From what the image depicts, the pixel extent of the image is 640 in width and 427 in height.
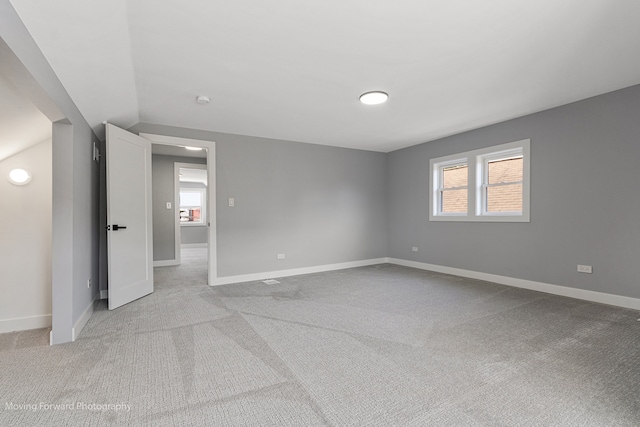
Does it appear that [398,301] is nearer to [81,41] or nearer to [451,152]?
[451,152]

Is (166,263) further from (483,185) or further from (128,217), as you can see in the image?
(483,185)

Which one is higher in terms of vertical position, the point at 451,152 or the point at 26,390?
the point at 451,152

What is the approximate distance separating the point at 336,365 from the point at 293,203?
135 inches

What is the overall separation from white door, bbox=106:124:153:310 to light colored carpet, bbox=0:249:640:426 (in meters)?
0.31

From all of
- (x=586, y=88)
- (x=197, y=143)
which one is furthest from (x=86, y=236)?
(x=586, y=88)

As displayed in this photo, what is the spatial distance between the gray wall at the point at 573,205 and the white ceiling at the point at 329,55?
288 mm

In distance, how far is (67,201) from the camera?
Answer: 2.51m

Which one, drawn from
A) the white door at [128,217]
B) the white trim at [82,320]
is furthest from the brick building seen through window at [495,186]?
the white trim at [82,320]

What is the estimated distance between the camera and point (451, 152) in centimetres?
502

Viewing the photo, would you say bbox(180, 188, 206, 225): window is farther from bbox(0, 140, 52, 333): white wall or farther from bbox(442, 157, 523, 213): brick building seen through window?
bbox(442, 157, 523, 213): brick building seen through window

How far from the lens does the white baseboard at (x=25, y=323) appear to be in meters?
2.72

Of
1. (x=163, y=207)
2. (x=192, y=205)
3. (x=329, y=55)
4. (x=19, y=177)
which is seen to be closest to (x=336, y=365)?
(x=329, y=55)

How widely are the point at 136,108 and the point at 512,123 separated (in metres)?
4.92

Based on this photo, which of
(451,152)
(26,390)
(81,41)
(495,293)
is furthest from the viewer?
(451,152)
